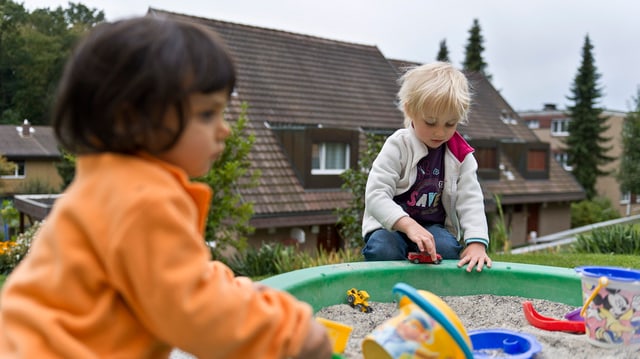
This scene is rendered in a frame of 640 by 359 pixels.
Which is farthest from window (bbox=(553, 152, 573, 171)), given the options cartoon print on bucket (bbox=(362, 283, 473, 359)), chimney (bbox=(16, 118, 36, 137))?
cartoon print on bucket (bbox=(362, 283, 473, 359))

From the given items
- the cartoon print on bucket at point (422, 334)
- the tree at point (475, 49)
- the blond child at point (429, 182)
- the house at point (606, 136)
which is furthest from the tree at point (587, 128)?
the cartoon print on bucket at point (422, 334)

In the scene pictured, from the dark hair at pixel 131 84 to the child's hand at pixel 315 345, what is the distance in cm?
41

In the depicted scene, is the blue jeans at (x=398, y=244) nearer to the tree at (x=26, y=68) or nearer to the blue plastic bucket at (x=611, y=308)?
the blue plastic bucket at (x=611, y=308)

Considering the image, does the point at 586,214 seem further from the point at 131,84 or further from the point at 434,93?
the point at 131,84

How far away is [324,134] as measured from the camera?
475 inches

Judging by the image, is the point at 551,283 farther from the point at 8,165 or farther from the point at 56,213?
the point at 8,165

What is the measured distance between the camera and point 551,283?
8.30 feet

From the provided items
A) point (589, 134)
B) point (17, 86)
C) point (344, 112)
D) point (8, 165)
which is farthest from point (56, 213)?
point (589, 134)

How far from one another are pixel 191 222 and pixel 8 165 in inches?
654

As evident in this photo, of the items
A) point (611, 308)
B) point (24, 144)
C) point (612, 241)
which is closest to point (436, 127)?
point (611, 308)

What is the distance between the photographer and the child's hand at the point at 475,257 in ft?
8.20

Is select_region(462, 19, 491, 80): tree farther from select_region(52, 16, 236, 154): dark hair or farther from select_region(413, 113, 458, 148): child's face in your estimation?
select_region(52, 16, 236, 154): dark hair

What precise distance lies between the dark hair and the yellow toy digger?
1.47 m

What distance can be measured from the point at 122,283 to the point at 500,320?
65.6 inches
